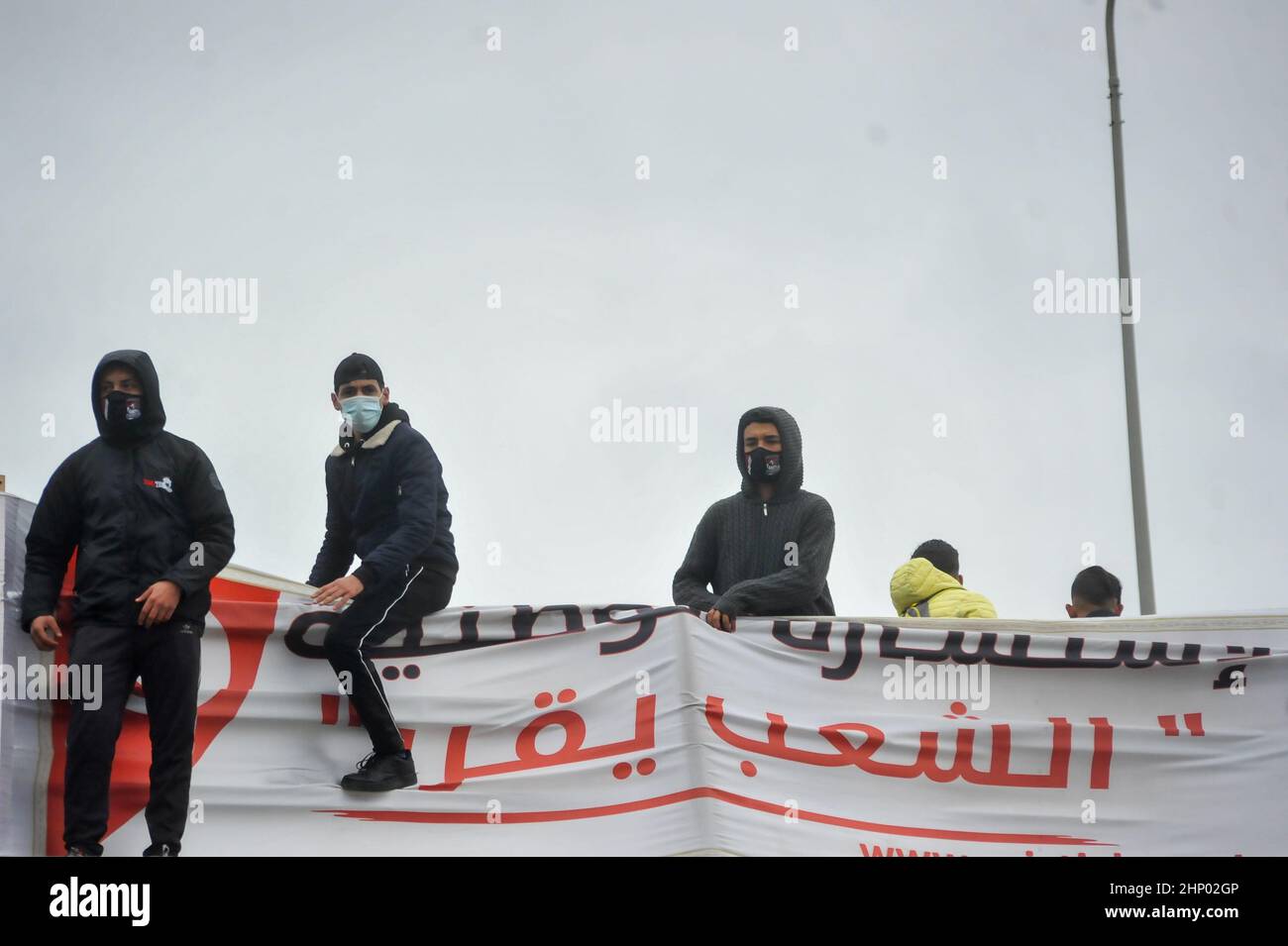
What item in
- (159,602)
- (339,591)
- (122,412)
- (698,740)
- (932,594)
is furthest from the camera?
(932,594)

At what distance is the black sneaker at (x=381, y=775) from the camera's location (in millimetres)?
6855

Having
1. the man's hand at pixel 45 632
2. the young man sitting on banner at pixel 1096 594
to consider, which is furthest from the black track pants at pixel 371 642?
the young man sitting on banner at pixel 1096 594

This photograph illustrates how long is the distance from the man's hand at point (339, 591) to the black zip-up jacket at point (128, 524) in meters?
0.45

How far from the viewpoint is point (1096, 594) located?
8.85 metres

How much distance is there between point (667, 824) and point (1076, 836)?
2.08 metres

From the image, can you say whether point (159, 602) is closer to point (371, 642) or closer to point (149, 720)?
point (149, 720)

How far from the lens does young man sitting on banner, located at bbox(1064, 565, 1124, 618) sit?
8.84 meters

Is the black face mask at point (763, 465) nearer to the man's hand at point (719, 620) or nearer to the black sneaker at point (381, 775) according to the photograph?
the man's hand at point (719, 620)

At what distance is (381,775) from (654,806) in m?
1.27

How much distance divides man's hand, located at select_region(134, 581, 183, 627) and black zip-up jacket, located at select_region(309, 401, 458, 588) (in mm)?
871

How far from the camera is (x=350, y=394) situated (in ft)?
23.9

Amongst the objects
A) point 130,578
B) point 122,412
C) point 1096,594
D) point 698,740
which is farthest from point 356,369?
point 1096,594

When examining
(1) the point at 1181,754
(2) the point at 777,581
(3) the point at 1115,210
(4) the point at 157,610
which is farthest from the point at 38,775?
(3) the point at 1115,210
